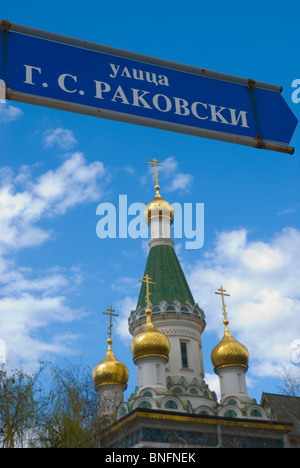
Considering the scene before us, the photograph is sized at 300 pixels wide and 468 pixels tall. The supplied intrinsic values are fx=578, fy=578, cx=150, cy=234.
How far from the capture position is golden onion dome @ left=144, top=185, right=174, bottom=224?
111ft

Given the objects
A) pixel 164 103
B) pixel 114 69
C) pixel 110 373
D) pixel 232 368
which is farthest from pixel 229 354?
pixel 114 69

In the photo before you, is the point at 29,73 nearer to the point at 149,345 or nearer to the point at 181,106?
the point at 181,106

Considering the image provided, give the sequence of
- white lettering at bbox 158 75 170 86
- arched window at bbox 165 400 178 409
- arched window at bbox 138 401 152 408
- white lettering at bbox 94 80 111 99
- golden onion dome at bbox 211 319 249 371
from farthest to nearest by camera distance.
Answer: golden onion dome at bbox 211 319 249 371 < arched window at bbox 165 400 178 409 < arched window at bbox 138 401 152 408 < white lettering at bbox 158 75 170 86 < white lettering at bbox 94 80 111 99

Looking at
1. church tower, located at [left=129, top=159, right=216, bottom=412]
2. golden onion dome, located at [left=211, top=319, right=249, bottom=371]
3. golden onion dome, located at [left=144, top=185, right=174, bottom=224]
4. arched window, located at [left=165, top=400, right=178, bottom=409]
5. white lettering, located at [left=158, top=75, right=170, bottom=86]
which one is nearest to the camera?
white lettering, located at [left=158, top=75, right=170, bottom=86]

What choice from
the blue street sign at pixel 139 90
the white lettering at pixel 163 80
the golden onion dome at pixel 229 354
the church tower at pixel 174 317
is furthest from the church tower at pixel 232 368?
the white lettering at pixel 163 80

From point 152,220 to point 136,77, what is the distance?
30.5 meters

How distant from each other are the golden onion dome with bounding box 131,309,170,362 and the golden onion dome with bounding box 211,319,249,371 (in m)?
2.85

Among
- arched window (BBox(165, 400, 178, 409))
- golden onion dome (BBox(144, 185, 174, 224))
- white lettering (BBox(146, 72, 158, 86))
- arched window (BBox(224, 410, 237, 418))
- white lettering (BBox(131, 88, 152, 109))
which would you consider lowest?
white lettering (BBox(131, 88, 152, 109))

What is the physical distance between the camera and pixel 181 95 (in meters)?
3.95

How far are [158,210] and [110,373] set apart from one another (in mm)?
9827

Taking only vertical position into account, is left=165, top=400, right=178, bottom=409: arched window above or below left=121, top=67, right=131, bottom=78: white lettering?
above

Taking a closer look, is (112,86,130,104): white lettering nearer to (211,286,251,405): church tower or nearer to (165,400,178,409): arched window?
(165,400,178,409): arched window

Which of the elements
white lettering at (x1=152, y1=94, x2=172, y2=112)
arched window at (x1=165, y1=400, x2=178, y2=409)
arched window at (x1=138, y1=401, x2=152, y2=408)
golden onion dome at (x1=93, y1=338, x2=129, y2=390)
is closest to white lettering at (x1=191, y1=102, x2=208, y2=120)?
white lettering at (x1=152, y1=94, x2=172, y2=112)

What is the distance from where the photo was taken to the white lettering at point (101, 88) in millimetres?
3710
